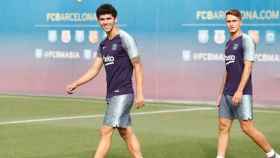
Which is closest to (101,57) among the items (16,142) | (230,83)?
(230,83)

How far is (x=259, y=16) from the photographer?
17.9 m

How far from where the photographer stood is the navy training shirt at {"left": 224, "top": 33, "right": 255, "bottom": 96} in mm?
9500

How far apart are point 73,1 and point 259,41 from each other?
5.22 metres

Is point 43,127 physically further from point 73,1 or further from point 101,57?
point 73,1

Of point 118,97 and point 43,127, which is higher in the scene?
point 118,97

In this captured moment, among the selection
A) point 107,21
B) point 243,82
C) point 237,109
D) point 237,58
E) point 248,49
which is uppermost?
point 107,21

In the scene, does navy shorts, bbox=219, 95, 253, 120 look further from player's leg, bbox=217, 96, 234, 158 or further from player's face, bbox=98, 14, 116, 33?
player's face, bbox=98, 14, 116, 33

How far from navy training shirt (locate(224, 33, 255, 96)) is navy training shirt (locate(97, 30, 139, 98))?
1.42m

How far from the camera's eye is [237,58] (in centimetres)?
961

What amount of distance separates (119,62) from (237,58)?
1.59 metres

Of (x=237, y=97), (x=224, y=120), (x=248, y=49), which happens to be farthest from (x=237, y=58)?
(x=224, y=120)

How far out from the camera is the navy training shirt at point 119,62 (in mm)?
8727

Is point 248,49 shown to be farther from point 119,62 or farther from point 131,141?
point 131,141

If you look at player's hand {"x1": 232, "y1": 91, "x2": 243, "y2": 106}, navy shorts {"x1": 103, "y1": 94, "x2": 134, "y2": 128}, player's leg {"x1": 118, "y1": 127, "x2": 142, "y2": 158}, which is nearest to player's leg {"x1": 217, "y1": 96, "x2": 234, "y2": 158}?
player's hand {"x1": 232, "y1": 91, "x2": 243, "y2": 106}
